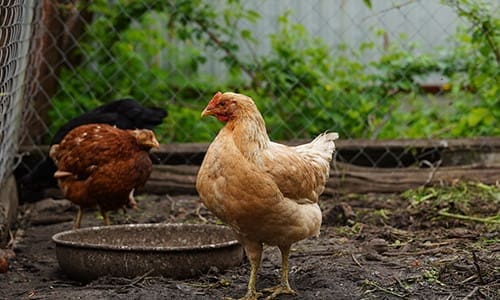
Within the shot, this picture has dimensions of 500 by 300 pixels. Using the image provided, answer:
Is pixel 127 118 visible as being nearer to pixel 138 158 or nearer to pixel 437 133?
pixel 138 158

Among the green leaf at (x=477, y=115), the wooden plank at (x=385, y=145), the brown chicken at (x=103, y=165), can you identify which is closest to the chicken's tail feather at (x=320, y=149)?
the brown chicken at (x=103, y=165)

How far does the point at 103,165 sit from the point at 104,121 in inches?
30.0

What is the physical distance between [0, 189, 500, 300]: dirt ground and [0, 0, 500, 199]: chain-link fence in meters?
1.20

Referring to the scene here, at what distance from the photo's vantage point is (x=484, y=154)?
652cm

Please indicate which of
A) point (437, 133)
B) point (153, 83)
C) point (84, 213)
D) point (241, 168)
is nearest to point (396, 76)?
point (437, 133)

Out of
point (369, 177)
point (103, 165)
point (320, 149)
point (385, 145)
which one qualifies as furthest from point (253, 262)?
point (385, 145)

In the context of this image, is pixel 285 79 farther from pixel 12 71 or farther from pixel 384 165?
pixel 12 71

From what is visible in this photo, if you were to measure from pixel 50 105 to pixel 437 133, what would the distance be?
3.13 metres

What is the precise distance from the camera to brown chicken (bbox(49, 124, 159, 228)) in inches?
203

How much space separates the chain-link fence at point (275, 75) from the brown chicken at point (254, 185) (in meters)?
2.96

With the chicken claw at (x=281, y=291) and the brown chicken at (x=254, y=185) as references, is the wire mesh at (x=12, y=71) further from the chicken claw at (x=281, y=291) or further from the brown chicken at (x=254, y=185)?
the chicken claw at (x=281, y=291)

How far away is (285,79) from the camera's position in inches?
275

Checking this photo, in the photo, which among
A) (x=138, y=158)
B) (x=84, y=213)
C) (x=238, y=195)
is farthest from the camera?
(x=84, y=213)

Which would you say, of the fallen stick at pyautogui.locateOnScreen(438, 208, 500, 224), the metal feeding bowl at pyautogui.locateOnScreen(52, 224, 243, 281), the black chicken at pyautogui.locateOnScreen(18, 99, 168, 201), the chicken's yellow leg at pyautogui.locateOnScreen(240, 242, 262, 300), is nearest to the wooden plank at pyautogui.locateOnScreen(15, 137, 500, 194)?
the black chicken at pyautogui.locateOnScreen(18, 99, 168, 201)
